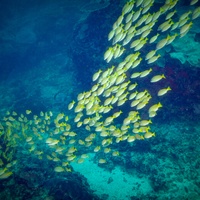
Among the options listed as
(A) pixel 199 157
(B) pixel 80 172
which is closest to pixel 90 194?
(B) pixel 80 172

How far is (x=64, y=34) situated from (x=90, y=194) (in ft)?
95.1

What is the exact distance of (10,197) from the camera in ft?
20.3

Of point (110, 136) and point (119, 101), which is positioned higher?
point (119, 101)

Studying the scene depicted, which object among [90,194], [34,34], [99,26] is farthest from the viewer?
[34,34]

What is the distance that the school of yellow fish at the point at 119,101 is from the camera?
245 inches

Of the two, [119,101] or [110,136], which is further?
[110,136]

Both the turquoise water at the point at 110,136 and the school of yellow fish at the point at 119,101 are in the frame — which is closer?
the school of yellow fish at the point at 119,101

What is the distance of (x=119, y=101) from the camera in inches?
269

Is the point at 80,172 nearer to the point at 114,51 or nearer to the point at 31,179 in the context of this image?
the point at 31,179

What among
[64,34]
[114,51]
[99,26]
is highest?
[64,34]

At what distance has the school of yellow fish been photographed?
20.4 feet

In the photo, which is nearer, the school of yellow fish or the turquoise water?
the school of yellow fish

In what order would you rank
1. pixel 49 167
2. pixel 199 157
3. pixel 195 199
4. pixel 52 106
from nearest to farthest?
pixel 195 199 < pixel 199 157 < pixel 49 167 < pixel 52 106

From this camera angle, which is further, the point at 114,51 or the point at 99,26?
the point at 99,26
